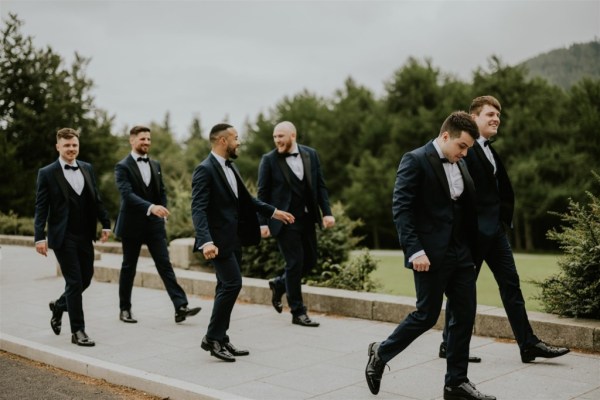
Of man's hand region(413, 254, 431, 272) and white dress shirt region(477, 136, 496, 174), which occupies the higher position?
white dress shirt region(477, 136, 496, 174)

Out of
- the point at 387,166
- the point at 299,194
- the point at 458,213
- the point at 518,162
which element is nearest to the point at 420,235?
the point at 458,213

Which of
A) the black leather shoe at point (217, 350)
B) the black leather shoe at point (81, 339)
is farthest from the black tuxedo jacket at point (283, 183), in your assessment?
the black leather shoe at point (81, 339)

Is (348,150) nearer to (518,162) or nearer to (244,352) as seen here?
(518,162)

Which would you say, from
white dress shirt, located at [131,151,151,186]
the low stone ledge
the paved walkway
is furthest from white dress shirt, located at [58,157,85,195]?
the low stone ledge

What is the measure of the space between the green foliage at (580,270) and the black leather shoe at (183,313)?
3.93m

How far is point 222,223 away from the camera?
6.82 meters

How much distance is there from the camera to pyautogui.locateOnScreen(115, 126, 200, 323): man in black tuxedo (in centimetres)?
846

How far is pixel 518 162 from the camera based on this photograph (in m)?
39.2

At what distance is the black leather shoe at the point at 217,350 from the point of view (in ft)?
21.2

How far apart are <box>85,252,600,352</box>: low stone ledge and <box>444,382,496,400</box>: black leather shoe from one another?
185cm

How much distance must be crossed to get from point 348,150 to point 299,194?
42964 mm

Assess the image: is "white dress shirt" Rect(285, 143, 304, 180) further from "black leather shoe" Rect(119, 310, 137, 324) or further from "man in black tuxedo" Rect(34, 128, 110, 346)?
"black leather shoe" Rect(119, 310, 137, 324)

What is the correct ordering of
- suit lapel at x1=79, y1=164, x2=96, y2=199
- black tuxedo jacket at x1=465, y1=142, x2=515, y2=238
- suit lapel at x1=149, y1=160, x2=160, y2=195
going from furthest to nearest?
suit lapel at x1=149, y1=160, x2=160, y2=195, suit lapel at x1=79, y1=164, x2=96, y2=199, black tuxedo jacket at x1=465, y1=142, x2=515, y2=238

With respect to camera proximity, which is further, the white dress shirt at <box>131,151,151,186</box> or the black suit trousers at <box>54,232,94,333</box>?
the white dress shirt at <box>131,151,151,186</box>
